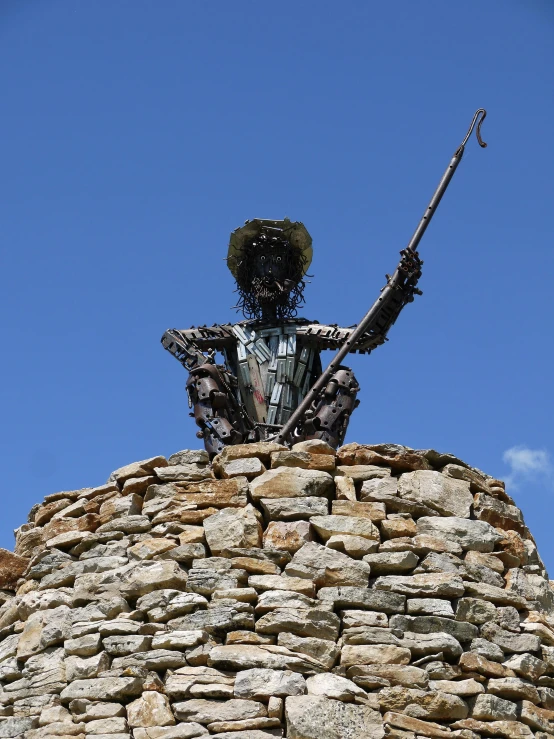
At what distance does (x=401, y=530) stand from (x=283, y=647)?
1175mm

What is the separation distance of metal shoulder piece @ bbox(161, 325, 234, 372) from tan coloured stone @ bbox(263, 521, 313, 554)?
2.28 meters

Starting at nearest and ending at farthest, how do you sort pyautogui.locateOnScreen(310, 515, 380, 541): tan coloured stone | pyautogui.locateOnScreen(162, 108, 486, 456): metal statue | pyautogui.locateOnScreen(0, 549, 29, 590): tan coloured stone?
1. pyautogui.locateOnScreen(310, 515, 380, 541): tan coloured stone
2. pyautogui.locateOnScreen(0, 549, 29, 590): tan coloured stone
3. pyautogui.locateOnScreen(162, 108, 486, 456): metal statue

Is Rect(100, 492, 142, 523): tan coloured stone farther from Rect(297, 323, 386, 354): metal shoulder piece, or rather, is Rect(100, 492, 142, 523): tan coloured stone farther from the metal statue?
Rect(297, 323, 386, 354): metal shoulder piece

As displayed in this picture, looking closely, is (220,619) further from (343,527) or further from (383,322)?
(383,322)

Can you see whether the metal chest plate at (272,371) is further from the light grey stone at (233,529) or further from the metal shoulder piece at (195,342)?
the light grey stone at (233,529)

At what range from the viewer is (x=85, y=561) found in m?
8.03

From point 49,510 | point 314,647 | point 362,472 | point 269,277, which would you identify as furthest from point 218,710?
point 269,277

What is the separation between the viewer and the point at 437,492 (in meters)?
8.16

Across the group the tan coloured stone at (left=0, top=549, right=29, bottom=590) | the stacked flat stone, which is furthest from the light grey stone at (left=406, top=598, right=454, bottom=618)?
the tan coloured stone at (left=0, top=549, right=29, bottom=590)

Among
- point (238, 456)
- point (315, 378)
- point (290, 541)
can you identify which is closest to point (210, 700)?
point (290, 541)

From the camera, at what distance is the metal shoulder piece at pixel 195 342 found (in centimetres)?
988

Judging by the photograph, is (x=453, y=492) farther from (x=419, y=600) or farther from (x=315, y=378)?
(x=315, y=378)

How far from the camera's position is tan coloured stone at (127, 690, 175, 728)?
675 cm

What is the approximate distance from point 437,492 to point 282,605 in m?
1.43
